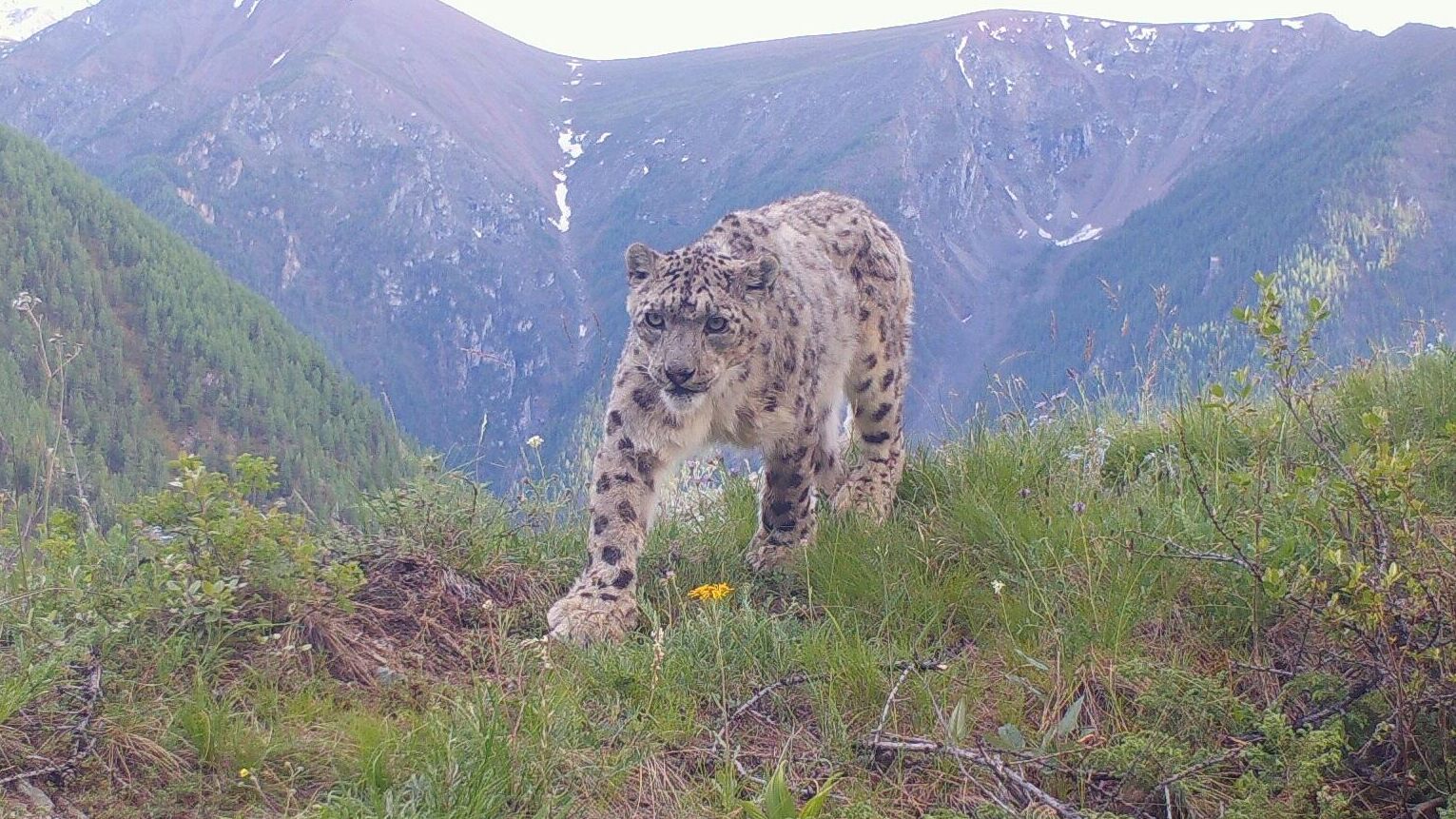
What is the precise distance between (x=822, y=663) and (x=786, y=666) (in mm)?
173

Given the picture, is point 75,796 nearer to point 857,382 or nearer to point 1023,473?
point 1023,473

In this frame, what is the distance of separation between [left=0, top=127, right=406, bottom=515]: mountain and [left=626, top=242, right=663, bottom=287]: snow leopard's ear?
115m

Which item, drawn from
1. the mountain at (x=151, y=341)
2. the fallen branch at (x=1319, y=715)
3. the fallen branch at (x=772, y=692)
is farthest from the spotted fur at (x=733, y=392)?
the mountain at (x=151, y=341)

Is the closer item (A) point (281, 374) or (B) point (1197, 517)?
(B) point (1197, 517)

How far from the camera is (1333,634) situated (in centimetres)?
380

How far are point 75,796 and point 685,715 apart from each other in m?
1.93

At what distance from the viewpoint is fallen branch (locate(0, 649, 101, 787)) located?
353 centimetres

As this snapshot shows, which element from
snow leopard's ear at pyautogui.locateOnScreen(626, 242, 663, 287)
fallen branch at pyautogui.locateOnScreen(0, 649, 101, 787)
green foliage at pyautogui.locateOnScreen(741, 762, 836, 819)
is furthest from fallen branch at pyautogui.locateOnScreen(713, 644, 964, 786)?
snow leopard's ear at pyautogui.locateOnScreen(626, 242, 663, 287)

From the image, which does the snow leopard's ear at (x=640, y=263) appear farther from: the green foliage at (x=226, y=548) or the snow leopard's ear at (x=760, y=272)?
the green foliage at (x=226, y=548)

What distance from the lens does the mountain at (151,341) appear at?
5098 inches

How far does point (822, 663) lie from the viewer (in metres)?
4.58

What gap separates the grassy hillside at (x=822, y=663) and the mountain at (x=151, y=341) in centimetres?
11641

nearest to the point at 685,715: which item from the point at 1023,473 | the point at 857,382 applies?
the point at 1023,473

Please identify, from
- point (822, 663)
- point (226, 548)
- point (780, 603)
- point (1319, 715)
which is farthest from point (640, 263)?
point (1319, 715)
